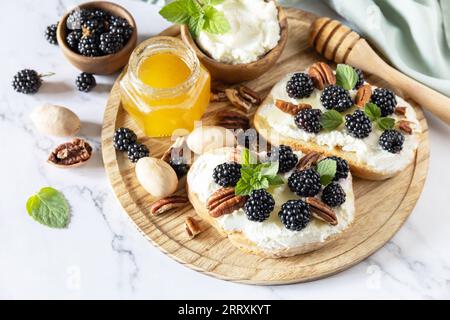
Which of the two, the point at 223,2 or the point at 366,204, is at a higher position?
the point at 223,2

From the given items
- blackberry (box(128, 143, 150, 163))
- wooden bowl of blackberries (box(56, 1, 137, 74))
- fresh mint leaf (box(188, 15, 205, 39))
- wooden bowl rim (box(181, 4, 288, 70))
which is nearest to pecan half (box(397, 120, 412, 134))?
wooden bowl rim (box(181, 4, 288, 70))

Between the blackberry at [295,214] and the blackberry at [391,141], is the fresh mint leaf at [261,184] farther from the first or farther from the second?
the blackberry at [391,141]

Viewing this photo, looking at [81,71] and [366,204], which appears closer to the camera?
[366,204]

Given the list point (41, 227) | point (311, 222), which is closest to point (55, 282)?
point (41, 227)

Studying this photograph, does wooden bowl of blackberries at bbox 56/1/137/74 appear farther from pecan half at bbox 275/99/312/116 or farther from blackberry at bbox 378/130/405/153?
blackberry at bbox 378/130/405/153

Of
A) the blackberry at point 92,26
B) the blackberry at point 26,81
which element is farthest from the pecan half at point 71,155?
the blackberry at point 92,26

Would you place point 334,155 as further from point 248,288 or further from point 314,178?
point 248,288
